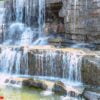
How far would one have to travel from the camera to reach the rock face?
32.6 feet

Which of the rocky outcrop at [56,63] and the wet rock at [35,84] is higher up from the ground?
the rocky outcrop at [56,63]

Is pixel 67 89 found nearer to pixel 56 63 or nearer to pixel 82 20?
pixel 56 63

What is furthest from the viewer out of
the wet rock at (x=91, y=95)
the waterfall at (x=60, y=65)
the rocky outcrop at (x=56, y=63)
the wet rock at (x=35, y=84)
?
the waterfall at (x=60, y=65)

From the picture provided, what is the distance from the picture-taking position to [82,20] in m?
10.1

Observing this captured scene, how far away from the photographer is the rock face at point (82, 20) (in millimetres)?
9922

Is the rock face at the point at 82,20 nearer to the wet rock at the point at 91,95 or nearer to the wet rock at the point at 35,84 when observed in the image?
the wet rock at the point at 35,84

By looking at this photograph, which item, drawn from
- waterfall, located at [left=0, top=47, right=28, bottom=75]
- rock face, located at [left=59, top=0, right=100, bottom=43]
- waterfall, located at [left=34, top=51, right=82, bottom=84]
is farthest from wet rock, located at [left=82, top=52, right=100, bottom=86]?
waterfall, located at [left=0, top=47, right=28, bottom=75]

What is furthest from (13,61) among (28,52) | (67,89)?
(67,89)

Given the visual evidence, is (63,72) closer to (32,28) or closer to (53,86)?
(53,86)

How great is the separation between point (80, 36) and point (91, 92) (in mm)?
3109

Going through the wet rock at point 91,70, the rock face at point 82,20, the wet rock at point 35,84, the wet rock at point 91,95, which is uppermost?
the rock face at point 82,20

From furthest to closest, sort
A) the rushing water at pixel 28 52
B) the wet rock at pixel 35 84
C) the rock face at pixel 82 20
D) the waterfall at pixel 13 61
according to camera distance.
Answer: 1. the rock face at pixel 82 20
2. the waterfall at pixel 13 61
3. the rushing water at pixel 28 52
4. the wet rock at pixel 35 84

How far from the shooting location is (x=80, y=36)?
405 inches

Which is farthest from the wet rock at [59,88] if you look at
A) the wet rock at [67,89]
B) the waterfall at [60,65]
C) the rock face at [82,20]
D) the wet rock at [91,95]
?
the rock face at [82,20]
